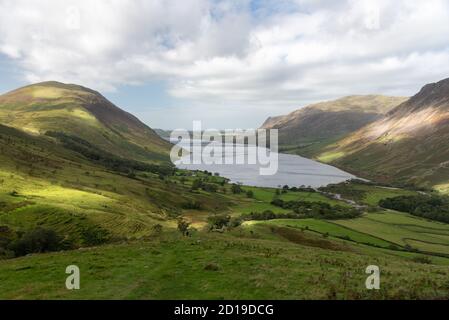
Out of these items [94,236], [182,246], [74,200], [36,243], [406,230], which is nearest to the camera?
[182,246]

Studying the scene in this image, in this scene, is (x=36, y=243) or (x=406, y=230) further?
(x=406, y=230)

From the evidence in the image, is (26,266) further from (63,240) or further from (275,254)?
(63,240)

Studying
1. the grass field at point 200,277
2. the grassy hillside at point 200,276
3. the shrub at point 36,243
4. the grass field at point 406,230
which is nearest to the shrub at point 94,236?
the shrub at point 36,243

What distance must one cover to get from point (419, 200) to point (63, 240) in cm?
15851

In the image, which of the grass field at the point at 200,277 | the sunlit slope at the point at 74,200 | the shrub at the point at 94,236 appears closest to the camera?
the grass field at the point at 200,277

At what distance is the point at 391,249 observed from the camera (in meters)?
81.8


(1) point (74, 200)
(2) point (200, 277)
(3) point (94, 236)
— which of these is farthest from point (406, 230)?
(2) point (200, 277)

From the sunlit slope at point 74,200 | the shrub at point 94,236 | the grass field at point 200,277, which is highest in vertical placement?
the sunlit slope at point 74,200

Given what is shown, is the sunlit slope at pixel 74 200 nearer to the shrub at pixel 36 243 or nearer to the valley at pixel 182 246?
the valley at pixel 182 246

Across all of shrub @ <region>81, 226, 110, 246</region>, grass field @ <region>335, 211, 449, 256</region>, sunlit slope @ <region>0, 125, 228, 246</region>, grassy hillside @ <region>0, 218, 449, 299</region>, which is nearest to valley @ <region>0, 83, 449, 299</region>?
grassy hillside @ <region>0, 218, 449, 299</region>

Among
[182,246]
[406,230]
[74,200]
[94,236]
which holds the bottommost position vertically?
[406,230]

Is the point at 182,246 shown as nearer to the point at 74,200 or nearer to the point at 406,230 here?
the point at 74,200

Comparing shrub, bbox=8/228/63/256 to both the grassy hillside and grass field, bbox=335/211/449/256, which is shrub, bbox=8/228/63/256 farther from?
grass field, bbox=335/211/449/256

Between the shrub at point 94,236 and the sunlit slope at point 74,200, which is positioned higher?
the sunlit slope at point 74,200
